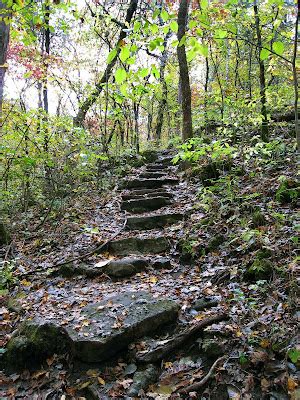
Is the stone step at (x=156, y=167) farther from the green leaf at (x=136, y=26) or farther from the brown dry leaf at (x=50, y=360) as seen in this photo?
the green leaf at (x=136, y=26)

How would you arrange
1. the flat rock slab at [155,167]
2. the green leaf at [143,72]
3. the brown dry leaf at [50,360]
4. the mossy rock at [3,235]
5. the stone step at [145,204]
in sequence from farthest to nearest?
the flat rock slab at [155,167] < the stone step at [145,204] < the mossy rock at [3,235] < the brown dry leaf at [50,360] < the green leaf at [143,72]

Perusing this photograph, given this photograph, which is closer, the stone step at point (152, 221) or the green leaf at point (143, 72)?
the green leaf at point (143, 72)

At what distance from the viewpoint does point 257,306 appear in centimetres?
361

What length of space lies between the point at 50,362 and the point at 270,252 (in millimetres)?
2953

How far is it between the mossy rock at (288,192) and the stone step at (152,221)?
84.0 inches

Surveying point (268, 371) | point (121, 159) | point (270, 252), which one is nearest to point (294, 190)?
point (270, 252)

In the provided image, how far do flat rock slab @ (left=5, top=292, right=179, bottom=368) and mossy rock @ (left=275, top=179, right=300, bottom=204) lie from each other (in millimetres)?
2757

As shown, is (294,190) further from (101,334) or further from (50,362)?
(50,362)

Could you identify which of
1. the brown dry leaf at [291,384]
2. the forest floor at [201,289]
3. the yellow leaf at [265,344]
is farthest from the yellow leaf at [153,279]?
the brown dry leaf at [291,384]

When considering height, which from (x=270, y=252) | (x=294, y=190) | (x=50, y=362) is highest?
(x=294, y=190)

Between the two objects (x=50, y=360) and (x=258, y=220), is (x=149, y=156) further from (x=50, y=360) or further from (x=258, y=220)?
(x=50, y=360)

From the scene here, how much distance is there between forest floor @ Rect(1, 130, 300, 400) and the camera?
3.00m

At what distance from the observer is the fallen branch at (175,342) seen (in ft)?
11.1

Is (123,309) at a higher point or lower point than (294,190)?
lower
